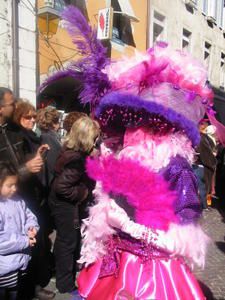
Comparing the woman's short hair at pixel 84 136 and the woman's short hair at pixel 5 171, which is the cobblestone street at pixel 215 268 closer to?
the woman's short hair at pixel 84 136

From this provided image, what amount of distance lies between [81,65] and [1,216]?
1.31m

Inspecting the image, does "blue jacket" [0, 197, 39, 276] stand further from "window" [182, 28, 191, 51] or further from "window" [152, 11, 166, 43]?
"window" [182, 28, 191, 51]

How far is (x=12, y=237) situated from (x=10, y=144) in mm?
762

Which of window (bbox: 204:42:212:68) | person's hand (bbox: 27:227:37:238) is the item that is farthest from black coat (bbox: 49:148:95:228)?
window (bbox: 204:42:212:68)

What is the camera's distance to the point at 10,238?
2.87m

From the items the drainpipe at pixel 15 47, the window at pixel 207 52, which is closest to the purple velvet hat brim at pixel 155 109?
the drainpipe at pixel 15 47

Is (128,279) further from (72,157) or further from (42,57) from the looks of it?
(42,57)

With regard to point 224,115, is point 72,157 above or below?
below

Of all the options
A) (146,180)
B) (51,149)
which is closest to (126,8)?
(51,149)

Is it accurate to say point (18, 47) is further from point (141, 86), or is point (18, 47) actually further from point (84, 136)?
point (141, 86)

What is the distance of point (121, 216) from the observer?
179 centimetres

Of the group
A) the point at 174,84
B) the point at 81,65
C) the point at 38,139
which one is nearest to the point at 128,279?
the point at 174,84

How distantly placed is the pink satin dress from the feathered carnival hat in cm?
54

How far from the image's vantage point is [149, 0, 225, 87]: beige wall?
46.3ft
